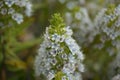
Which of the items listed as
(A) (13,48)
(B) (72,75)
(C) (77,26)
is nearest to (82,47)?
Result: (C) (77,26)

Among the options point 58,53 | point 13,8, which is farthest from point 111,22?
point 13,8

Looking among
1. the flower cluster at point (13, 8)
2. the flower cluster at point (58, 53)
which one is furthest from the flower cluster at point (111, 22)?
the flower cluster at point (13, 8)

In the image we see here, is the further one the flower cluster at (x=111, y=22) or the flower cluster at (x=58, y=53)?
the flower cluster at (x=111, y=22)

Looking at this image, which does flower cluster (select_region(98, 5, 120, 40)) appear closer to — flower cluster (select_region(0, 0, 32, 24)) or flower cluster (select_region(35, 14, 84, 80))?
flower cluster (select_region(35, 14, 84, 80))

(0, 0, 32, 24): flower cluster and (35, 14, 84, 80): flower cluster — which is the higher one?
(0, 0, 32, 24): flower cluster

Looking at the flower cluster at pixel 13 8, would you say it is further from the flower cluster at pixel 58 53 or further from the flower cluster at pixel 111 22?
the flower cluster at pixel 111 22

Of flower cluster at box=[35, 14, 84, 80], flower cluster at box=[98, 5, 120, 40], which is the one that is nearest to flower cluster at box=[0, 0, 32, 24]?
flower cluster at box=[35, 14, 84, 80]

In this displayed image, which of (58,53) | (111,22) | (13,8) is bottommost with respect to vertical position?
(58,53)

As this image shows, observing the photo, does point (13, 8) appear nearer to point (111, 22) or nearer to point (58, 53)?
point (58, 53)

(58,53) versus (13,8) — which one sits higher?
(13,8)
